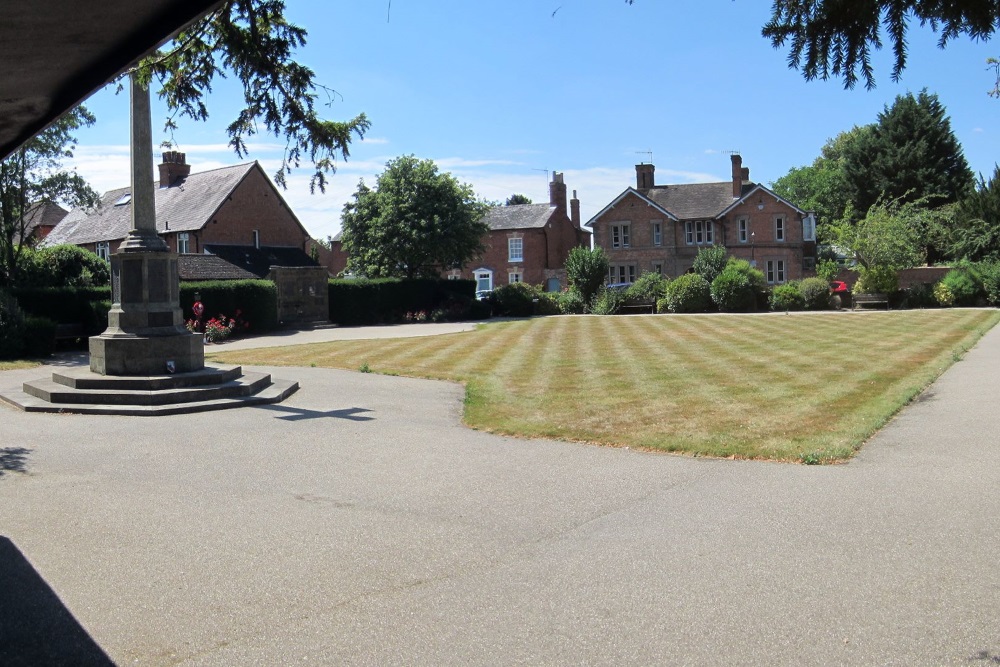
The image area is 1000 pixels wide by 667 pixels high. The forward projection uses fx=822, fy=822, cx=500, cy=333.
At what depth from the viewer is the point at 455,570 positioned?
5414 mm

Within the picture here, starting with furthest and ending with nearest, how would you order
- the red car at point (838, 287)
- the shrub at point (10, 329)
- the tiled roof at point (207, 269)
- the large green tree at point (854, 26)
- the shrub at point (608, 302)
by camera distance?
the shrub at point (608, 302) < the red car at point (838, 287) < the tiled roof at point (207, 269) < the shrub at point (10, 329) < the large green tree at point (854, 26)

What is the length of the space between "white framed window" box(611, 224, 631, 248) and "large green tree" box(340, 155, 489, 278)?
663 inches

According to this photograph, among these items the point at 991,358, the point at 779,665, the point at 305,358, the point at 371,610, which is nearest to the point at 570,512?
the point at 371,610

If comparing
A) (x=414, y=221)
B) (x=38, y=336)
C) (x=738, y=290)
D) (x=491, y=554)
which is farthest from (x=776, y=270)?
(x=491, y=554)

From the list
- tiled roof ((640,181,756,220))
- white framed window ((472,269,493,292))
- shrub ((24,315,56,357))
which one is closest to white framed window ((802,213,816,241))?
tiled roof ((640,181,756,220))

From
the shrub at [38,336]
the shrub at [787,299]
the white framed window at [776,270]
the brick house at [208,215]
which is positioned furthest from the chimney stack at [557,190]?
the shrub at [38,336]

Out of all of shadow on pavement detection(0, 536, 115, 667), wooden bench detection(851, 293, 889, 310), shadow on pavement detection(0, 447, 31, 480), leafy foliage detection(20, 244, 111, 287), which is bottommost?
shadow on pavement detection(0, 536, 115, 667)

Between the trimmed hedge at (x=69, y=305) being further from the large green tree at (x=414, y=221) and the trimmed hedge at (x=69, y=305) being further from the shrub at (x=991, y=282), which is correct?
the shrub at (x=991, y=282)

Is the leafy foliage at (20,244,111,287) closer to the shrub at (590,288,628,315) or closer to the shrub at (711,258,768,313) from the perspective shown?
the shrub at (590,288,628,315)

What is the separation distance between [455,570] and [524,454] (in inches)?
157

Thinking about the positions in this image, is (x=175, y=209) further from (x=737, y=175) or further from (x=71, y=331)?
(x=737, y=175)

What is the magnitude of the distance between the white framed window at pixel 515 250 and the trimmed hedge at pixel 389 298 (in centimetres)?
1771

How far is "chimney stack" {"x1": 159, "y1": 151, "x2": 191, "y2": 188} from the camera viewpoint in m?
51.4

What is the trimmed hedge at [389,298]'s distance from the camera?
40812mm
